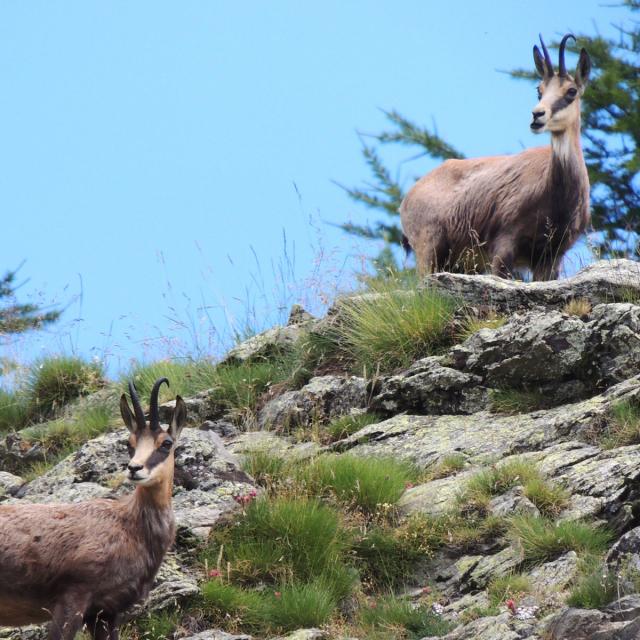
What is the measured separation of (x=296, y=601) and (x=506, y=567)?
1446 millimetres

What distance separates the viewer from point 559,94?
1358 centimetres

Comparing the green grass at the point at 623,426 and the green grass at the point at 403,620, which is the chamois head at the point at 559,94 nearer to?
the green grass at the point at 623,426

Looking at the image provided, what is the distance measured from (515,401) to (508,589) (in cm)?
300

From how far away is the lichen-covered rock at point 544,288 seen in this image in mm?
12430

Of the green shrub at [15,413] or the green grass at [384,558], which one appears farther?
the green shrub at [15,413]

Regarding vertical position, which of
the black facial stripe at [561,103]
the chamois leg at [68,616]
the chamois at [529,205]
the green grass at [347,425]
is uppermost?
the black facial stripe at [561,103]

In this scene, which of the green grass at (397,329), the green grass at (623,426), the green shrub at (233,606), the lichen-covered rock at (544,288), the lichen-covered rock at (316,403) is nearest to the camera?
the green shrub at (233,606)

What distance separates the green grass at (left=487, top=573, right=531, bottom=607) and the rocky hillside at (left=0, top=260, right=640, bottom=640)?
0.5 inches

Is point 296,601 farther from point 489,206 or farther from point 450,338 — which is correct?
point 489,206

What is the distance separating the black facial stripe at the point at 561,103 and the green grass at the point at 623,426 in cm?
421

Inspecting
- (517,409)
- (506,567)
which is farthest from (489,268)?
(506,567)

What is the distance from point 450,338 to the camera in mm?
12305

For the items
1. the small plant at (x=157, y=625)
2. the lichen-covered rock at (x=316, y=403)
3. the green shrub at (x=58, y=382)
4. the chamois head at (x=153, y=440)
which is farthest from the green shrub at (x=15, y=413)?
the chamois head at (x=153, y=440)

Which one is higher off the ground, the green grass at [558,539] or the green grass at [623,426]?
the green grass at [623,426]
